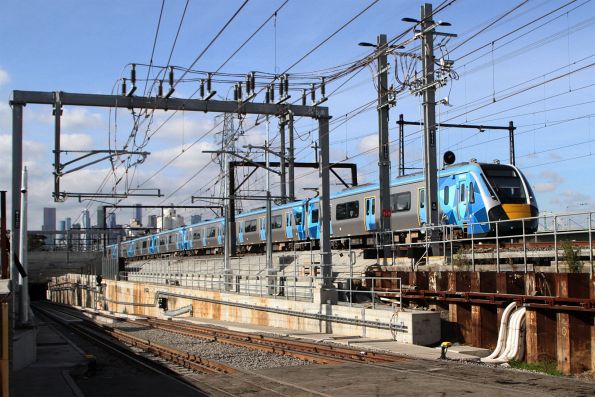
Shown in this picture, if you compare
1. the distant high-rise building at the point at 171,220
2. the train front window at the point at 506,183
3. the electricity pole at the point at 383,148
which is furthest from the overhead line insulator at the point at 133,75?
the distant high-rise building at the point at 171,220

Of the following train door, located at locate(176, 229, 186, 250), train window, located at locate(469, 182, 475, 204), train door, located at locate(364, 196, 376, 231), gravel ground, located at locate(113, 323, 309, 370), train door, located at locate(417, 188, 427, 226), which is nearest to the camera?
gravel ground, located at locate(113, 323, 309, 370)

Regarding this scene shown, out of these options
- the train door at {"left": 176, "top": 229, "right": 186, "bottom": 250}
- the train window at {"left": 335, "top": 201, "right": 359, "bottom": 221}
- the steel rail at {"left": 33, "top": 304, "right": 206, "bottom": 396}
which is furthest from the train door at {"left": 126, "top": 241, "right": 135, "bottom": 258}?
the steel rail at {"left": 33, "top": 304, "right": 206, "bottom": 396}

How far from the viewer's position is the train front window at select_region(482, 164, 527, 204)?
24831mm

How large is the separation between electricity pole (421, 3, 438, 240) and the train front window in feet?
14.1

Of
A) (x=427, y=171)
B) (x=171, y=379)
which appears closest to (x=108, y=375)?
(x=171, y=379)

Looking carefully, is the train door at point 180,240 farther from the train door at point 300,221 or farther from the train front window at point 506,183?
the train front window at point 506,183

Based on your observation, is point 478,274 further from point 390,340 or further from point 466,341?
point 390,340

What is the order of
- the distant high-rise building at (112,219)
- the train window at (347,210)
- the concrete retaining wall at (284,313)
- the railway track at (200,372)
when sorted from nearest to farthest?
the railway track at (200,372) → the concrete retaining wall at (284,313) → the train window at (347,210) → the distant high-rise building at (112,219)

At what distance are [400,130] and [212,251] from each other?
23651 mm

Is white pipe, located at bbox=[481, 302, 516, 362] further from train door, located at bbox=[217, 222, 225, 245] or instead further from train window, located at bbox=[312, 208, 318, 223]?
train door, located at bbox=[217, 222, 225, 245]

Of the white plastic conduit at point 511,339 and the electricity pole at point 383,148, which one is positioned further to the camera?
the electricity pole at point 383,148

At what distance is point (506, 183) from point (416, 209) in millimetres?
4163

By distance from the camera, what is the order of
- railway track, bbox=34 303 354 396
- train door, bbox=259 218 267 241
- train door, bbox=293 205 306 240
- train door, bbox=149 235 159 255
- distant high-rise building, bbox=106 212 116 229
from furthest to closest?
train door, bbox=149 235 159 255 → distant high-rise building, bbox=106 212 116 229 → train door, bbox=259 218 267 241 → train door, bbox=293 205 306 240 → railway track, bbox=34 303 354 396

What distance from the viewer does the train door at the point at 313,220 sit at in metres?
36.5
